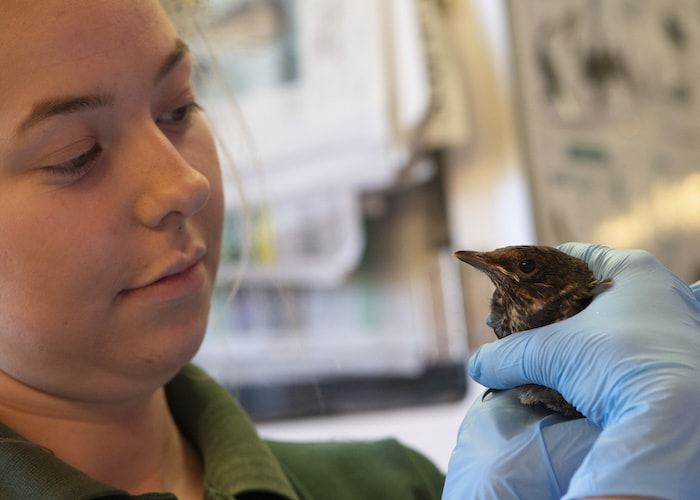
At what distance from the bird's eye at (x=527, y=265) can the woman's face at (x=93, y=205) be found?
11.3 inches

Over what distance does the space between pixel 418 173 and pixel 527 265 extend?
134cm

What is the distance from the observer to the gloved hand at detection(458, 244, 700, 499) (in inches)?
21.0

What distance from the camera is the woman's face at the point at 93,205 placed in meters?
0.67

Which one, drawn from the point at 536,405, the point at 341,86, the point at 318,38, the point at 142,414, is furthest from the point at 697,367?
the point at 318,38

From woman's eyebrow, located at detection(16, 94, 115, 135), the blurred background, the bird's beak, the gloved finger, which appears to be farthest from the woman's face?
the blurred background

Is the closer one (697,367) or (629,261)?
(697,367)

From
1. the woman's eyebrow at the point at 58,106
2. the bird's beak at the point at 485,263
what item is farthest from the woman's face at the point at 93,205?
the bird's beak at the point at 485,263

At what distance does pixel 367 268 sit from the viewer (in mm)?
2098

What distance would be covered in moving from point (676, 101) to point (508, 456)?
5.79ft

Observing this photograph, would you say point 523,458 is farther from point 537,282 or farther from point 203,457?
point 203,457

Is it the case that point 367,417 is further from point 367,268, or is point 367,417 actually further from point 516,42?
point 516,42

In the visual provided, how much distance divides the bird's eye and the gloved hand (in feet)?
0.17

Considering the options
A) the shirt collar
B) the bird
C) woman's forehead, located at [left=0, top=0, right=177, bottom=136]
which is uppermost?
woman's forehead, located at [left=0, top=0, right=177, bottom=136]

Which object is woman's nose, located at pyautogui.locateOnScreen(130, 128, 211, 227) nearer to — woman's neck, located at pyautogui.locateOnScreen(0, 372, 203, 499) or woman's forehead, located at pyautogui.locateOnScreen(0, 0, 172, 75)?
woman's forehead, located at pyautogui.locateOnScreen(0, 0, 172, 75)
